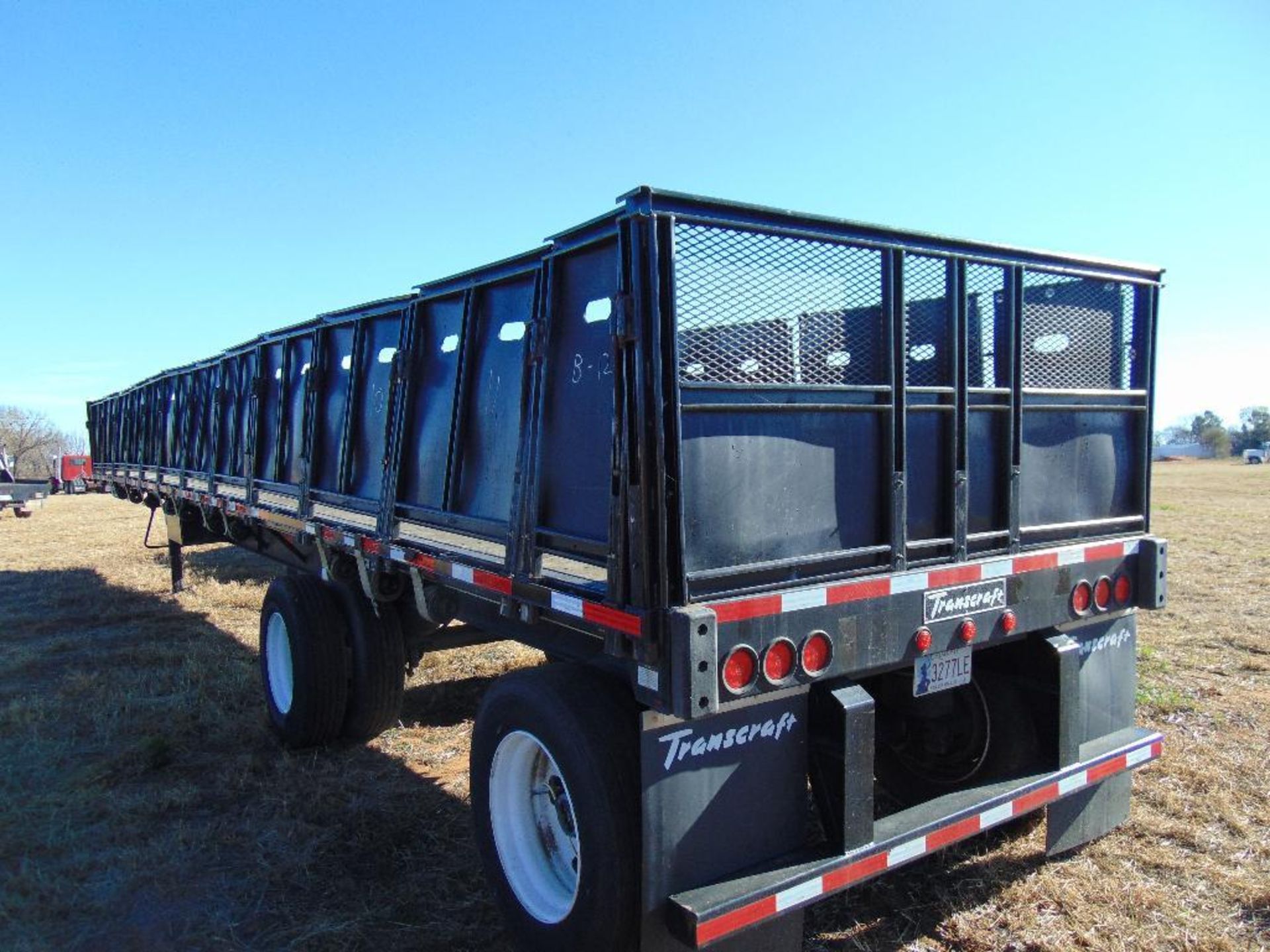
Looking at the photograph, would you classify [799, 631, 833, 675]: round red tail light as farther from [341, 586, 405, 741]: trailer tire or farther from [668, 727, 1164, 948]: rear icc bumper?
[341, 586, 405, 741]: trailer tire

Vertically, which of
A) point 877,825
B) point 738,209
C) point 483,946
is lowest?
point 483,946

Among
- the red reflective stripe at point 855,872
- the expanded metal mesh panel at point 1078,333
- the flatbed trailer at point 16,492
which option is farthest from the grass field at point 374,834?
the flatbed trailer at point 16,492

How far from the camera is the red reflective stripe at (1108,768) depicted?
355 centimetres

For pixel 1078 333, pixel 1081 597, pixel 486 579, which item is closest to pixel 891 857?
pixel 1081 597

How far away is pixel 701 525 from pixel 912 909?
1942 mm

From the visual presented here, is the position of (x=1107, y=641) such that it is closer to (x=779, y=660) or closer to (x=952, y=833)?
(x=952, y=833)

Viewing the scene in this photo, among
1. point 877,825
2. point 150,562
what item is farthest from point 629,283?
point 150,562

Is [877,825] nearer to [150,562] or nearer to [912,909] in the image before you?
[912,909]

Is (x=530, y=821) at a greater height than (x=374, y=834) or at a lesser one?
greater

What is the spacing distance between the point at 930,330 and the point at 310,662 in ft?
12.3

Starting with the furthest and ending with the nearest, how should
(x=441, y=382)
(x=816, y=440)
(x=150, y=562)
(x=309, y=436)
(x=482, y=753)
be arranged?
Answer: (x=150, y=562), (x=309, y=436), (x=441, y=382), (x=482, y=753), (x=816, y=440)

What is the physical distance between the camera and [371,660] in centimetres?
510

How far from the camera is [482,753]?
330 centimetres

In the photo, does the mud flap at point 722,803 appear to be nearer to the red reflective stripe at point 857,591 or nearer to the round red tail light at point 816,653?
the round red tail light at point 816,653
